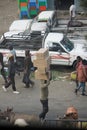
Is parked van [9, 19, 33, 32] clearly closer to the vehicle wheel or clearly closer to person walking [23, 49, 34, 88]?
the vehicle wheel

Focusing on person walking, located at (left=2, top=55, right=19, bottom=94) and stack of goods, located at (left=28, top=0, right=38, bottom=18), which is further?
stack of goods, located at (left=28, top=0, right=38, bottom=18)

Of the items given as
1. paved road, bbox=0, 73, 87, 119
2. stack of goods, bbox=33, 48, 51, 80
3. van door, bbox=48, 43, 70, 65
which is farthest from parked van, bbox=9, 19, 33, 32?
stack of goods, bbox=33, 48, 51, 80

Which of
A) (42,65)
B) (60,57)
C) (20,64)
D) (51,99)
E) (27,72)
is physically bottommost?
(51,99)

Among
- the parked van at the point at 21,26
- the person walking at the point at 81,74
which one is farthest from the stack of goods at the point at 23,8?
the person walking at the point at 81,74

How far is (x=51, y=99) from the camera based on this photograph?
49.9 ft

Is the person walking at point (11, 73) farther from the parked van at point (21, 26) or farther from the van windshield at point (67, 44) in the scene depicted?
the parked van at point (21, 26)

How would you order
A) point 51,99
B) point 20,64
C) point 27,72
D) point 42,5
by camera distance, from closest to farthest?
point 51,99 < point 27,72 < point 20,64 < point 42,5

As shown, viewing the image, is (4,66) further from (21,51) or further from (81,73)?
(81,73)

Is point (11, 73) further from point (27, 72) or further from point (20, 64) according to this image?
point (20, 64)

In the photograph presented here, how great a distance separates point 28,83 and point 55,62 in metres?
2.15

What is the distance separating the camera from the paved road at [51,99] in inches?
561

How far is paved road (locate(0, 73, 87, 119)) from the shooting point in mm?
14250

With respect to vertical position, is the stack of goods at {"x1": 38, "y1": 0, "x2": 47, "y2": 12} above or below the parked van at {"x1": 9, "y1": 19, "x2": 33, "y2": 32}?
below

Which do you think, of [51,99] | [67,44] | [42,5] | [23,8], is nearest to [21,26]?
[67,44]
